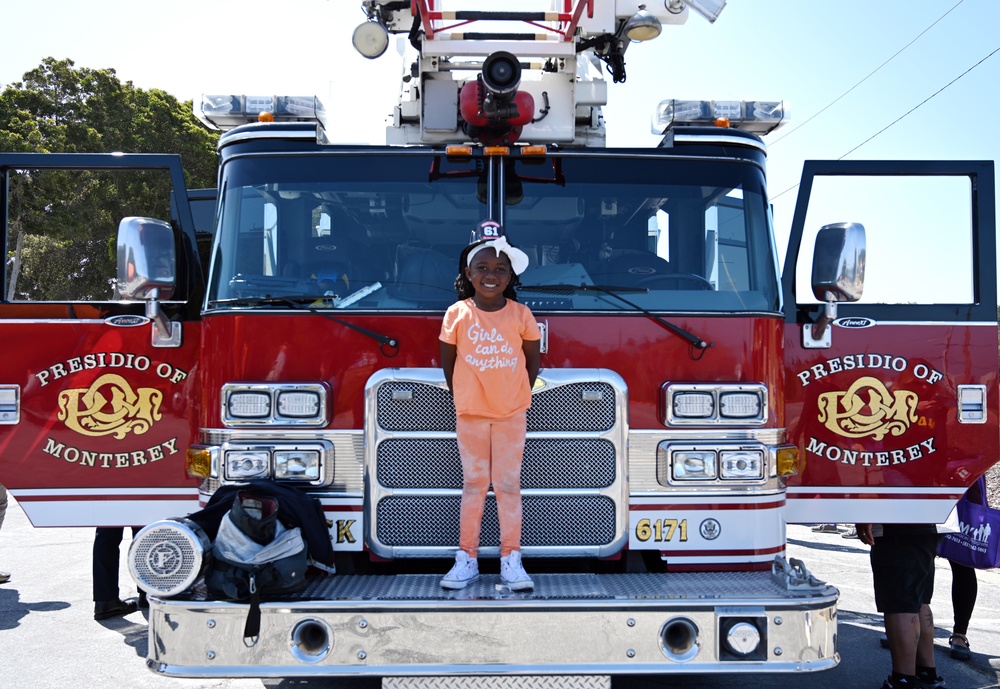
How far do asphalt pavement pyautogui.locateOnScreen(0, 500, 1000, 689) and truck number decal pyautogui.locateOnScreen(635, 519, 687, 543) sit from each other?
2.71ft

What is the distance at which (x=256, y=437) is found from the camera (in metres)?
4.05

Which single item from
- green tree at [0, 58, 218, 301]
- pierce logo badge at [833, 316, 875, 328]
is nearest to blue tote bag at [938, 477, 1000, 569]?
pierce logo badge at [833, 316, 875, 328]

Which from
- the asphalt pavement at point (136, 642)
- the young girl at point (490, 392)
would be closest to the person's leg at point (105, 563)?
the asphalt pavement at point (136, 642)

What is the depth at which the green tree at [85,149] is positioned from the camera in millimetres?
20156

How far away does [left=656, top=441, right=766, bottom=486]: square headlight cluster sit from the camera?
4125 millimetres

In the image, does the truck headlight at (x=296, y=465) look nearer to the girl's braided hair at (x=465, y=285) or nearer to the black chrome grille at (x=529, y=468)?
the black chrome grille at (x=529, y=468)

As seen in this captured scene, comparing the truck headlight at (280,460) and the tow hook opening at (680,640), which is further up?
the truck headlight at (280,460)

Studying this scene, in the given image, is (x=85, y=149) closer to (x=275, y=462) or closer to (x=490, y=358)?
(x=275, y=462)

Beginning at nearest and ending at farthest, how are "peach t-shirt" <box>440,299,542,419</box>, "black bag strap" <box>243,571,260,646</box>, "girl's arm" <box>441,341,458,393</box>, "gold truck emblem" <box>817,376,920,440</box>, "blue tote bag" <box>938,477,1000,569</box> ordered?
"black bag strap" <box>243,571,260,646</box>, "peach t-shirt" <box>440,299,542,419</box>, "girl's arm" <box>441,341,458,393</box>, "gold truck emblem" <box>817,376,920,440</box>, "blue tote bag" <box>938,477,1000,569</box>

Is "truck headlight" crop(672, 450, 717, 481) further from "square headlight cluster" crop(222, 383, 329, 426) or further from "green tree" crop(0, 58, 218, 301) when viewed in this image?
"green tree" crop(0, 58, 218, 301)

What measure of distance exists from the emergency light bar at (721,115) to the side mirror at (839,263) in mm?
841

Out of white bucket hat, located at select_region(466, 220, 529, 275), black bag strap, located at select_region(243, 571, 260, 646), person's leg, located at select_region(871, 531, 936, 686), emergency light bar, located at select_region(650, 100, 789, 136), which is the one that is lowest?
person's leg, located at select_region(871, 531, 936, 686)

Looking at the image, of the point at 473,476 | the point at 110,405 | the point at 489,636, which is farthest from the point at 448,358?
the point at 110,405

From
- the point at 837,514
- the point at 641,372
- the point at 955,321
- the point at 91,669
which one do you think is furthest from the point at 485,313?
the point at 91,669
